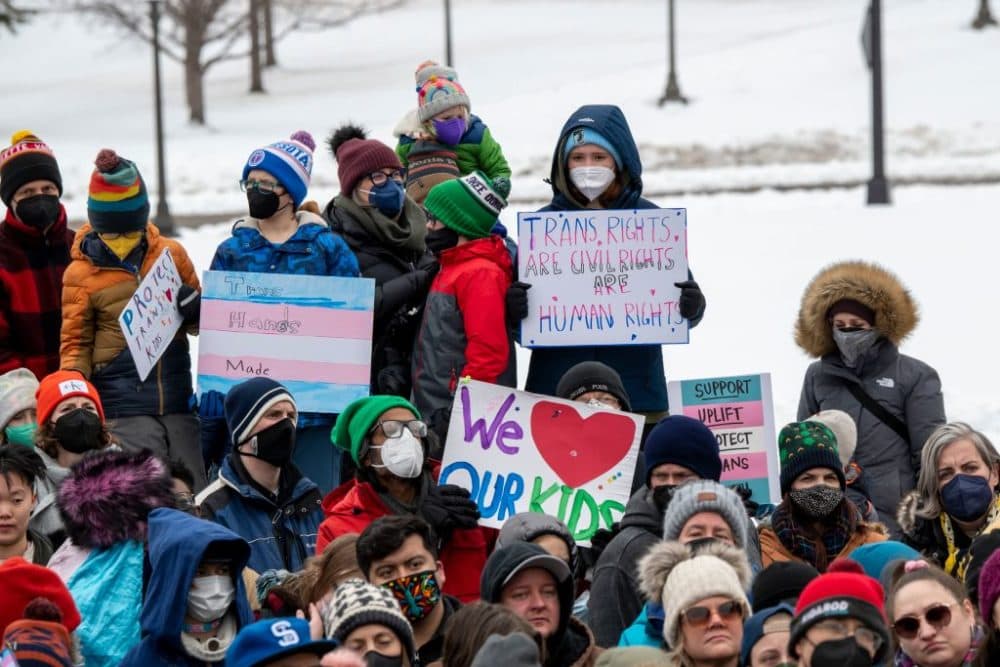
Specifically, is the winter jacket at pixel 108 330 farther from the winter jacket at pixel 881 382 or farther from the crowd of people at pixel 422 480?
the winter jacket at pixel 881 382

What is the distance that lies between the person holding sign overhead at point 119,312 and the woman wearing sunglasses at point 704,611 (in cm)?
346

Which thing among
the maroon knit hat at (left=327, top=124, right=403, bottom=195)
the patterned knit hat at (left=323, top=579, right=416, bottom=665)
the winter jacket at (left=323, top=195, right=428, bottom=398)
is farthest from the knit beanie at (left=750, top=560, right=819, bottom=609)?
the maroon knit hat at (left=327, top=124, right=403, bottom=195)

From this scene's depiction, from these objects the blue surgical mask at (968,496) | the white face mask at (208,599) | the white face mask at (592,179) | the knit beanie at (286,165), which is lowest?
the white face mask at (208,599)

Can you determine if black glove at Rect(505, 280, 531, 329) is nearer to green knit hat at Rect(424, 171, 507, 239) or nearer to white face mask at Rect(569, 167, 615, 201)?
green knit hat at Rect(424, 171, 507, 239)

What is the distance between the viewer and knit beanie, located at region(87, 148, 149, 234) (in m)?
8.92

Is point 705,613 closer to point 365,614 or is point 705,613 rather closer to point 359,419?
point 365,614

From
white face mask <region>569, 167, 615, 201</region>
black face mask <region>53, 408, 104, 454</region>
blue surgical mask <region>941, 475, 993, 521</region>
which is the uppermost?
white face mask <region>569, 167, 615, 201</region>

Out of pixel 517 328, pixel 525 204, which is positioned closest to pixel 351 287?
pixel 517 328

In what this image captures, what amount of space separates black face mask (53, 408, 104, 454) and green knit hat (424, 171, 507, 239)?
1.69m

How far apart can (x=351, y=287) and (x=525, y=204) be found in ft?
52.1

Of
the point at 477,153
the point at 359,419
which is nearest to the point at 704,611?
the point at 359,419

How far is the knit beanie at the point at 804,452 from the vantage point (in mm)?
Answer: 7453

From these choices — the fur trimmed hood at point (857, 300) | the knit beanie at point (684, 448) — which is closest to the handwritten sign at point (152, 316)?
the knit beanie at point (684, 448)

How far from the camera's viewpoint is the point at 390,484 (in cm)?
742
